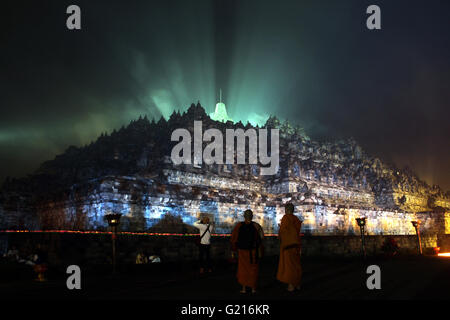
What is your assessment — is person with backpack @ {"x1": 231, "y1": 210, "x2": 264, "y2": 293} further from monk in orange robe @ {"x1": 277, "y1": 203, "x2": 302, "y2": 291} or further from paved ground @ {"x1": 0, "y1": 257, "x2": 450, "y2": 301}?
monk in orange robe @ {"x1": 277, "y1": 203, "x2": 302, "y2": 291}

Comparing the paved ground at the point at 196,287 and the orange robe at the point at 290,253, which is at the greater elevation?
the orange robe at the point at 290,253

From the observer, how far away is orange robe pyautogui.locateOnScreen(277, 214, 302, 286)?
7.85m

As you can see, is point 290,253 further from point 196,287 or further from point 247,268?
point 196,287

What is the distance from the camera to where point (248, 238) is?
315 inches

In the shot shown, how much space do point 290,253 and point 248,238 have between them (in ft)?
3.47

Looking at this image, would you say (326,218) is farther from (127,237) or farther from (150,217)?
(127,237)

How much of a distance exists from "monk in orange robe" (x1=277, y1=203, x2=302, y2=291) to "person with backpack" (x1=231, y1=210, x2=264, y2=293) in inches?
22.6

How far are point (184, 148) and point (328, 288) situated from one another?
24.2m

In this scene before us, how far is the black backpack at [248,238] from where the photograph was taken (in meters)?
7.97

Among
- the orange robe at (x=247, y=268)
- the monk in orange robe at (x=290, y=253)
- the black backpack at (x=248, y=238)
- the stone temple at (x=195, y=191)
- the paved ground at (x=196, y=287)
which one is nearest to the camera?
the paved ground at (x=196, y=287)

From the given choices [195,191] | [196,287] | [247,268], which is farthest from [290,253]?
[195,191]

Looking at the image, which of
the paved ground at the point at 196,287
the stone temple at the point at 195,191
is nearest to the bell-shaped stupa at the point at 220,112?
the stone temple at the point at 195,191

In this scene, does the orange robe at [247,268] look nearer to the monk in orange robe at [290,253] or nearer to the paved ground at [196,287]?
the paved ground at [196,287]

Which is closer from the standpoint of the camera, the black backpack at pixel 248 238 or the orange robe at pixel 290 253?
the orange robe at pixel 290 253
